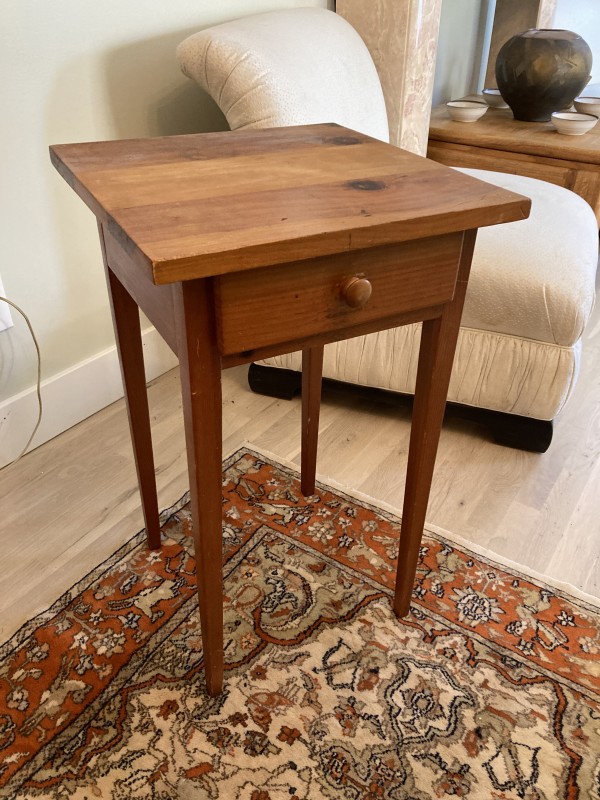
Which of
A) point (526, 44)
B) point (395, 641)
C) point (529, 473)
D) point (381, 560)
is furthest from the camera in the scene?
point (526, 44)

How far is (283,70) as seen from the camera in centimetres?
126

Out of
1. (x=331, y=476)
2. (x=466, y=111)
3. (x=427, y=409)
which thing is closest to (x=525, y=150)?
(x=466, y=111)

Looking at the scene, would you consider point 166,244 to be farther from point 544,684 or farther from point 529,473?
point 529,473

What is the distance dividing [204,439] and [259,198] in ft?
0.83

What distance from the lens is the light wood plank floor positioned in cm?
111

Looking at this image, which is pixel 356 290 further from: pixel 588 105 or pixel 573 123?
pixel 588 105

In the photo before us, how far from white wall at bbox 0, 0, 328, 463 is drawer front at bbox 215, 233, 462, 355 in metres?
0.78

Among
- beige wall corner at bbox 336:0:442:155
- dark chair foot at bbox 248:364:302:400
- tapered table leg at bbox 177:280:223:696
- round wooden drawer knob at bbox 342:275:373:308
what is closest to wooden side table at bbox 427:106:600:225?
beige wall corner at bbox 336:0:442:155

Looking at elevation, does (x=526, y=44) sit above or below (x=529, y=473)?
above

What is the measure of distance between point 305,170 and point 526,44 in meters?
1.63

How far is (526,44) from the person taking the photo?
78.0 inches

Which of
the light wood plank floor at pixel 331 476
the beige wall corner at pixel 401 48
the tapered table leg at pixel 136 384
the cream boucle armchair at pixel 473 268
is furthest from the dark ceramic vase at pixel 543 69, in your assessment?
the tapered table leg at pixel 136 384

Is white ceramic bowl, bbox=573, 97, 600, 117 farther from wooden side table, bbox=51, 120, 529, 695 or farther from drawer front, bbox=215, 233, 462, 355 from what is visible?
drawer front, bbox=215, 233, 462, 355

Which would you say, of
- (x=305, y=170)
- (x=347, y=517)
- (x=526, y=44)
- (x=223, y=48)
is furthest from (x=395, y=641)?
(x=526, y=44)
